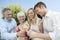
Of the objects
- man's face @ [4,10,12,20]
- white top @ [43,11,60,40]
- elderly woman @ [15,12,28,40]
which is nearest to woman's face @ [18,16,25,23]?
elderly woman @ [15,12,28,40]

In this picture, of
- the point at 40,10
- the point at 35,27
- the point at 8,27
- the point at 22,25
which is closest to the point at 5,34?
the point at 8,27

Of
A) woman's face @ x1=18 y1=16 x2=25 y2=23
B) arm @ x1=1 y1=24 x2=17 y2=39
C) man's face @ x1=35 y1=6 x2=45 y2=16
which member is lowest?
arm @ x1=1 y1=24 x2=17 y2=39

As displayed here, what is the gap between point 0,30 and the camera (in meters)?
1.62

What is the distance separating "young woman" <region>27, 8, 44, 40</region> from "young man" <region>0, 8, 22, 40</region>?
0.49ft

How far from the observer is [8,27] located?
1631 millimetres

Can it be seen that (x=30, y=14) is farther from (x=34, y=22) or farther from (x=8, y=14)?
(x=8, y=14)

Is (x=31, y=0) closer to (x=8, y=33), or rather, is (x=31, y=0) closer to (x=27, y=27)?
(x=27, y=27)

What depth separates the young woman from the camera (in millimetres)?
1588

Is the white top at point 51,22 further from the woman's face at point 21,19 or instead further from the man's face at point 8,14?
the man's face at point 8,14

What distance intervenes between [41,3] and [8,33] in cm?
46

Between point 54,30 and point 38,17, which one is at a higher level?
point 38,17

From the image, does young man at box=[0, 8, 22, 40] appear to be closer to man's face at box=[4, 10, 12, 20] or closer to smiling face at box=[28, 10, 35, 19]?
man's face at box=[4, 10, 12, 20]

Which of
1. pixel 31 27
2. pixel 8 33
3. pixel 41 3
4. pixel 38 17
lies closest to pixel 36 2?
pixel 41 3

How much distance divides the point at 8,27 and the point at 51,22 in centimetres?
45
